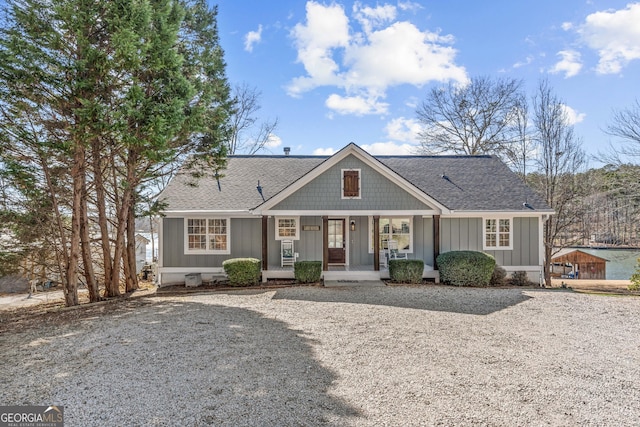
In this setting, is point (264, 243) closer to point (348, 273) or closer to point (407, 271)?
point (348, 273)

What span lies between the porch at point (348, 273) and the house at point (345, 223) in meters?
0.04

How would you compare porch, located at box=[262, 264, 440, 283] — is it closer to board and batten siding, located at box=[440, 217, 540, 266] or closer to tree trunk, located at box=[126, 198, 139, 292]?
board and batten siding, located at box=[440, 217, 540, 266]

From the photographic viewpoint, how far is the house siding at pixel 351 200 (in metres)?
12.4

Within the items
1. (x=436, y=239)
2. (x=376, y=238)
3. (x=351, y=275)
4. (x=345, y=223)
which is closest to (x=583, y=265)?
(x=436, y=239)

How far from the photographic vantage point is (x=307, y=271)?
1188cm

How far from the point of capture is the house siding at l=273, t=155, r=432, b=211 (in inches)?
488

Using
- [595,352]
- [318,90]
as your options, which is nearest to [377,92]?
[318,90]

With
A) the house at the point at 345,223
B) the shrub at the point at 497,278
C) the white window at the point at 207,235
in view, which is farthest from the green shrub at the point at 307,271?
the shrub at the point at 497,278

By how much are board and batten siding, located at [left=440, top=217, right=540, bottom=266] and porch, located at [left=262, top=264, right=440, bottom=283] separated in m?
1.38

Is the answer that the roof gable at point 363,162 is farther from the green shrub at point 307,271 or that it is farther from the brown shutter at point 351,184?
the green shrub at point 307,271

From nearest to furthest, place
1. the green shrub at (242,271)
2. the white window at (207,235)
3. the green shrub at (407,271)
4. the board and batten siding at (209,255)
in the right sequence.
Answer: the green shrub at (242,271) → the green shrub at (407,271) → the board and batten siding at (209,255) → the white window at (207,235)

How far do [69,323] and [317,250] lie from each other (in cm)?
814

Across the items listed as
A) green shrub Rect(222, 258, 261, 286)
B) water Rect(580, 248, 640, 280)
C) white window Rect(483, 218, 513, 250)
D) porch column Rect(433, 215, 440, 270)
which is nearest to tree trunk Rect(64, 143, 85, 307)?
green shrub Rect(222, 258, 261, 286)

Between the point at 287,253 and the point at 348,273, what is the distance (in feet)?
8.47
